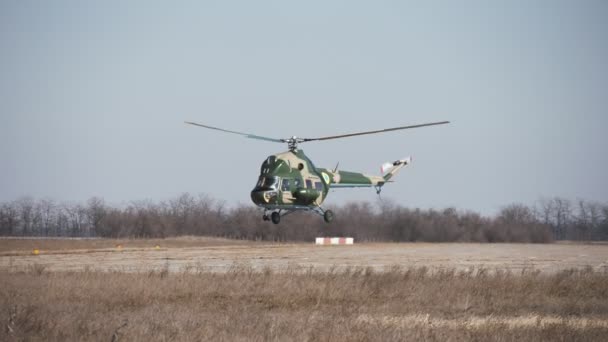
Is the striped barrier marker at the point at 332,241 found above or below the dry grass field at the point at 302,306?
above

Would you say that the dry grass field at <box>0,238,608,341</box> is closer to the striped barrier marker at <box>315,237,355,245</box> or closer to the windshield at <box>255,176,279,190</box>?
the windshield at <box>255,176,279,190</box>

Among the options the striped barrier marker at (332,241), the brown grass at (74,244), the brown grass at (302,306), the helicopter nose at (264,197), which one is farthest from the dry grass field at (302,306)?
the striped barrier marker at (332,241)

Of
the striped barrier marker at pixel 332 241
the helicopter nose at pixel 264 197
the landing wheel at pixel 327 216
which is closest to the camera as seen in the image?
the helicopter nose at pixel 264 197

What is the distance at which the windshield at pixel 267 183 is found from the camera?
1594 inches

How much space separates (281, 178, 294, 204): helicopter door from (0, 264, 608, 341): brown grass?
13.7m

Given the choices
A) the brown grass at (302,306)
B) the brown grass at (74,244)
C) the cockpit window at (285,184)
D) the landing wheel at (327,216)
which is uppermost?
the cockpit window at (285,184)

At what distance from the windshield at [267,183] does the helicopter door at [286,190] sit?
56 centimetres

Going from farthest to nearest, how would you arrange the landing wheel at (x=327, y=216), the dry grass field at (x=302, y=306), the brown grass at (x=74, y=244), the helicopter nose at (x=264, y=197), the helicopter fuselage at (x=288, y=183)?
the brown grass at (x=74, y=244) < the landing wheel at (x=327, y=216) < the helicopter fuselage at (x=288, y=183) < the helicopter nose at (x=264, y=197) < the dry grass field at (x=302, y=306)

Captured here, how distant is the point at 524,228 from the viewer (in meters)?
92.9

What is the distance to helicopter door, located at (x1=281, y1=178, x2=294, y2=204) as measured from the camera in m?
41.1

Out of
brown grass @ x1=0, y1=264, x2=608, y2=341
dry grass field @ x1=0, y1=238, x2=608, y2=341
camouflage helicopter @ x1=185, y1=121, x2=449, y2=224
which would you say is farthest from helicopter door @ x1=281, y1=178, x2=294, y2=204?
brown grass @ x1=0, y1=264, x2=608, y2=341

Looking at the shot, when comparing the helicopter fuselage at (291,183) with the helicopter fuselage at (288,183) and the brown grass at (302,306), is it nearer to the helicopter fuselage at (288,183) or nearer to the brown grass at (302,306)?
the helicopter fuselage at (288,183)

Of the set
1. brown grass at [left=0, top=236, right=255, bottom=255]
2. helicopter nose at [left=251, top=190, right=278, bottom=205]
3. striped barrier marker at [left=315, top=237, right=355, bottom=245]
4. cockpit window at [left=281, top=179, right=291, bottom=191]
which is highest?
cockpit window at [left=281, top=179, right=291, bottom=191]

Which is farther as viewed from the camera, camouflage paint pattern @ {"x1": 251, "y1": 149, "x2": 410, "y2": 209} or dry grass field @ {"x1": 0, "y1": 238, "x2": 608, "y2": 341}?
camouflage paint pattern @ {"x1": 251, "y1": 149, "x2": 410, "y2": 209}
